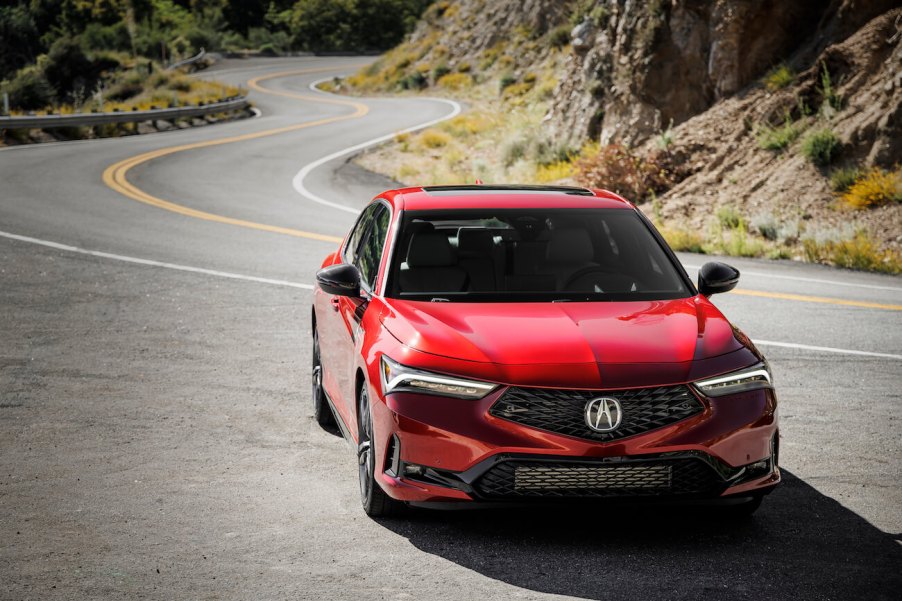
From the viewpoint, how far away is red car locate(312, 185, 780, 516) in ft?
17.0

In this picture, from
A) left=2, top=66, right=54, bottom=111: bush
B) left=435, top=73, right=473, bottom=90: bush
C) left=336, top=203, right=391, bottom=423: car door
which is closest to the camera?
left=336, top=203, right=391, bottom=423: car door

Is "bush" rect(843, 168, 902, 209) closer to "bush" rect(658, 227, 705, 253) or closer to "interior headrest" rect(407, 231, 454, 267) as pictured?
"bush" rect(658, 227, 705, 253)

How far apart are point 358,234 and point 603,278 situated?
1935 mm

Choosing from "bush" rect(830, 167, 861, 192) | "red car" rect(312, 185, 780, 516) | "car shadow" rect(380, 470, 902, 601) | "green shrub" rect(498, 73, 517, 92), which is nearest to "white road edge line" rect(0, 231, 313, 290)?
"red car" rect(312, 185, 780, 516)

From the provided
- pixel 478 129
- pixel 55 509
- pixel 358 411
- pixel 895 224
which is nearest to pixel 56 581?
pixel 55 509

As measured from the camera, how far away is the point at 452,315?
5.92 meters

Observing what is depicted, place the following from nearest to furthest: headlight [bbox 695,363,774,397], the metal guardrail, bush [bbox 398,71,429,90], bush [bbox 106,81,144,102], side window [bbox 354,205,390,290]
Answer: headlight [bbox 695,363,774,397] < side window [bbox 354,205,390,290] < the metal guardrail < bush [bbox 106,81,144,102] < bush [bbox 398,71,429,90]

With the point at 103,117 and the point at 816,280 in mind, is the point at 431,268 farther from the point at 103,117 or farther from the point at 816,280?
the point at 103,117

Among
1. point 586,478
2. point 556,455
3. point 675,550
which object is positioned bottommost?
point 675,550

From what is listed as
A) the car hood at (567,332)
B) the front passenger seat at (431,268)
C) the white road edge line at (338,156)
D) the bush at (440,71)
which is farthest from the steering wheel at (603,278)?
the bush at (440,71)

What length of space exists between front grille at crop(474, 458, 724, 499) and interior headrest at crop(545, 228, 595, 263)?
6.43 feet

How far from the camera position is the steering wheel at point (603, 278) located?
22.1 feet

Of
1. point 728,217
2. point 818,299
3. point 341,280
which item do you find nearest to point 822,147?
point 728,217

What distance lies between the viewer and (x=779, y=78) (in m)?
21.2
